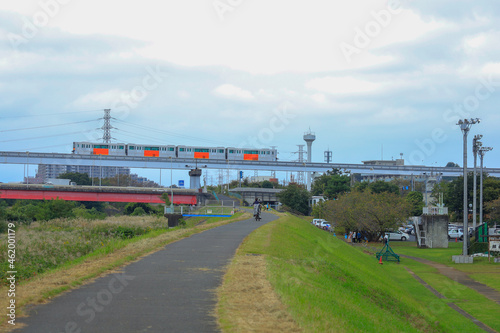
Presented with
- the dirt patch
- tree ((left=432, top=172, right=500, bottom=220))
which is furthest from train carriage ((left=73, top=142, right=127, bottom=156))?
the dirt patch

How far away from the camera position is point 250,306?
9.38 meters

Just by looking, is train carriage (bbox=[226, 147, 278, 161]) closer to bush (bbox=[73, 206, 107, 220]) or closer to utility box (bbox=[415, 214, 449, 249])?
bush (bbox=[73, 206, 107, 220])

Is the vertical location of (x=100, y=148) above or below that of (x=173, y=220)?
above

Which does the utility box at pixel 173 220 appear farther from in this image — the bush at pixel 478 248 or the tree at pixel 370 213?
the bush at pixel 478 248

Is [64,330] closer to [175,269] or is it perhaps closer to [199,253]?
[175,269]

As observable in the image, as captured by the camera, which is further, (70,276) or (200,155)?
(200,155)

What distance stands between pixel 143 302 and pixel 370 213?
41027 millimetres

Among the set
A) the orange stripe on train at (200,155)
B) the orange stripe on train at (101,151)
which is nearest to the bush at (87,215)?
the orange stripe on train at (101,151)

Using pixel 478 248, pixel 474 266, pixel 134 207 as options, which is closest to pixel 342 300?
pixel 474 266

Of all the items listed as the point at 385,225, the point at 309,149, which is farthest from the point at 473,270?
the point at 309,149

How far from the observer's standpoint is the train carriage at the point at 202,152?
89.2 meters

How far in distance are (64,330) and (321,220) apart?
5845 centimetres

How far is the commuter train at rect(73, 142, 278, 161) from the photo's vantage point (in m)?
86.2

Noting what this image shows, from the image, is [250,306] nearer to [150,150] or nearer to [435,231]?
[435,231]
